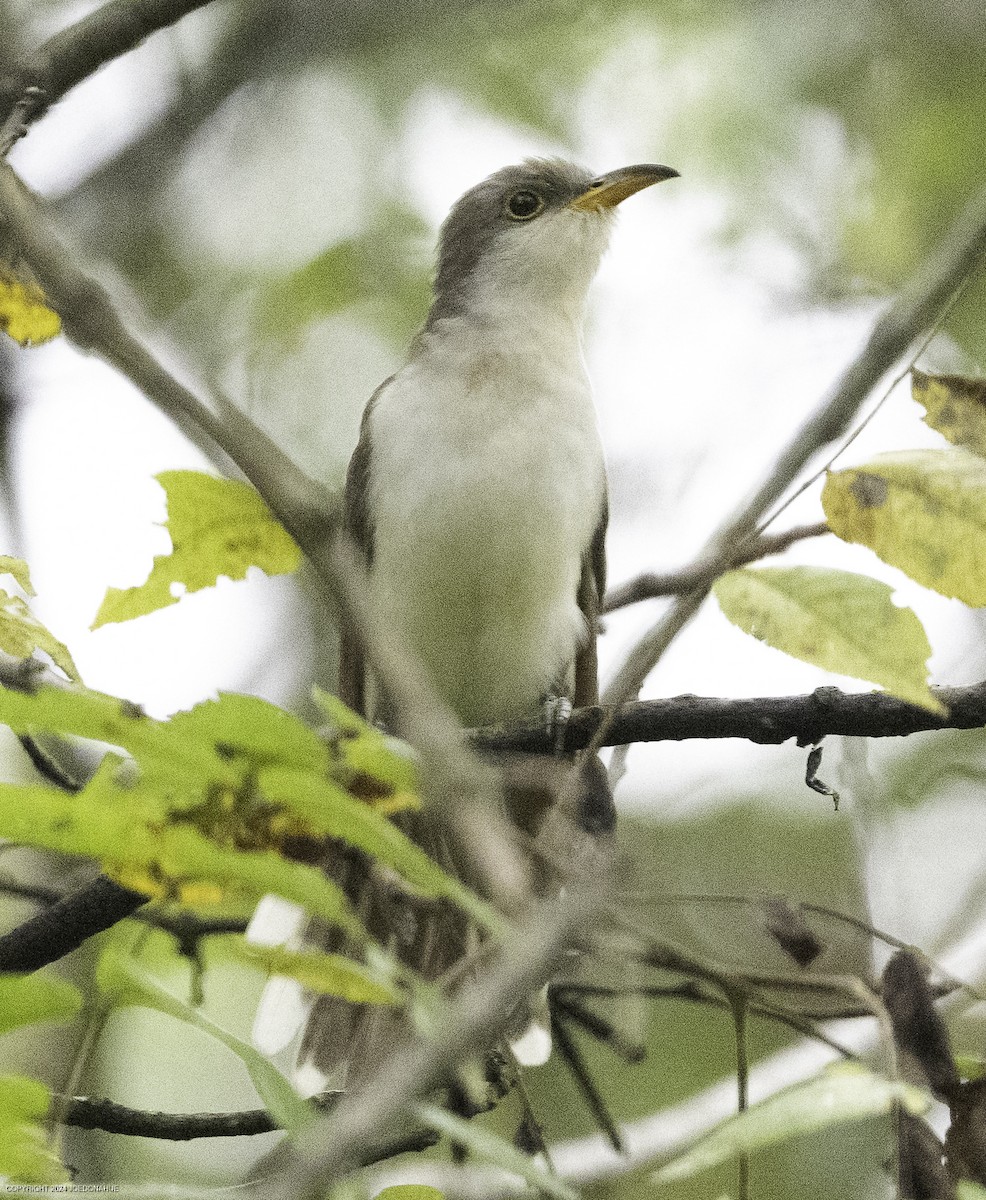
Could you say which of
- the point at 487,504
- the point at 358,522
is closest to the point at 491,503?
the point at 487,504

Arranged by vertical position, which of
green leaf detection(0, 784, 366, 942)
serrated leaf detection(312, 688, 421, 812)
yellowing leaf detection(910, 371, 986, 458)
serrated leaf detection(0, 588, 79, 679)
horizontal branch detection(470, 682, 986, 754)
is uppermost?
yellowing leaf detection(910, 371, 986, 458)

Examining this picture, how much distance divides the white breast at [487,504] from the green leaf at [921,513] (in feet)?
5.44

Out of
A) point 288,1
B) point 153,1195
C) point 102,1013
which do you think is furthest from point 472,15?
point 153,1195

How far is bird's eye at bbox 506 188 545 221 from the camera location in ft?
→ 14.2

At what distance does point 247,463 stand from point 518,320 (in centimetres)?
286

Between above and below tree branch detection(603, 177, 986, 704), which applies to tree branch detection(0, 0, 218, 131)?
above

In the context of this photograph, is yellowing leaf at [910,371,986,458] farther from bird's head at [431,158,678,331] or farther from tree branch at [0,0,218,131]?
bird's head at [431,158,678,331]

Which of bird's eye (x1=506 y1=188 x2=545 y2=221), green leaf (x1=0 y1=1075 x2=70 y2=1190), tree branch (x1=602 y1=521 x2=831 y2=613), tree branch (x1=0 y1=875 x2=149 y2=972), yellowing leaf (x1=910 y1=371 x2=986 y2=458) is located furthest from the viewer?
bird's eye (x1=506 y1=188 x2=545 y2=221)

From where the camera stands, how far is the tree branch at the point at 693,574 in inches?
69.7

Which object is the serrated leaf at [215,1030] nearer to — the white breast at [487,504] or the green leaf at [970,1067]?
the green leaf at [970,1067]

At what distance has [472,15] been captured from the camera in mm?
5762

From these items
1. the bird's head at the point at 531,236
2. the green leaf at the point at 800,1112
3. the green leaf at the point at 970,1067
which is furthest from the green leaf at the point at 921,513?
the bird's head at the point at 531,236

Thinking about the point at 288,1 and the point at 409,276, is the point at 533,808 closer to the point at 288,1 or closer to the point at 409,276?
the point at 409,276

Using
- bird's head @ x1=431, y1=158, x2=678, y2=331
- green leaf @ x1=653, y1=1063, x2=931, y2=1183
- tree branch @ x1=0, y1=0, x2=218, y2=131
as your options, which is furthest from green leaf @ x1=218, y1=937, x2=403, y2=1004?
bird's head @ x1=431, y1=158, x2=678, y2=331
